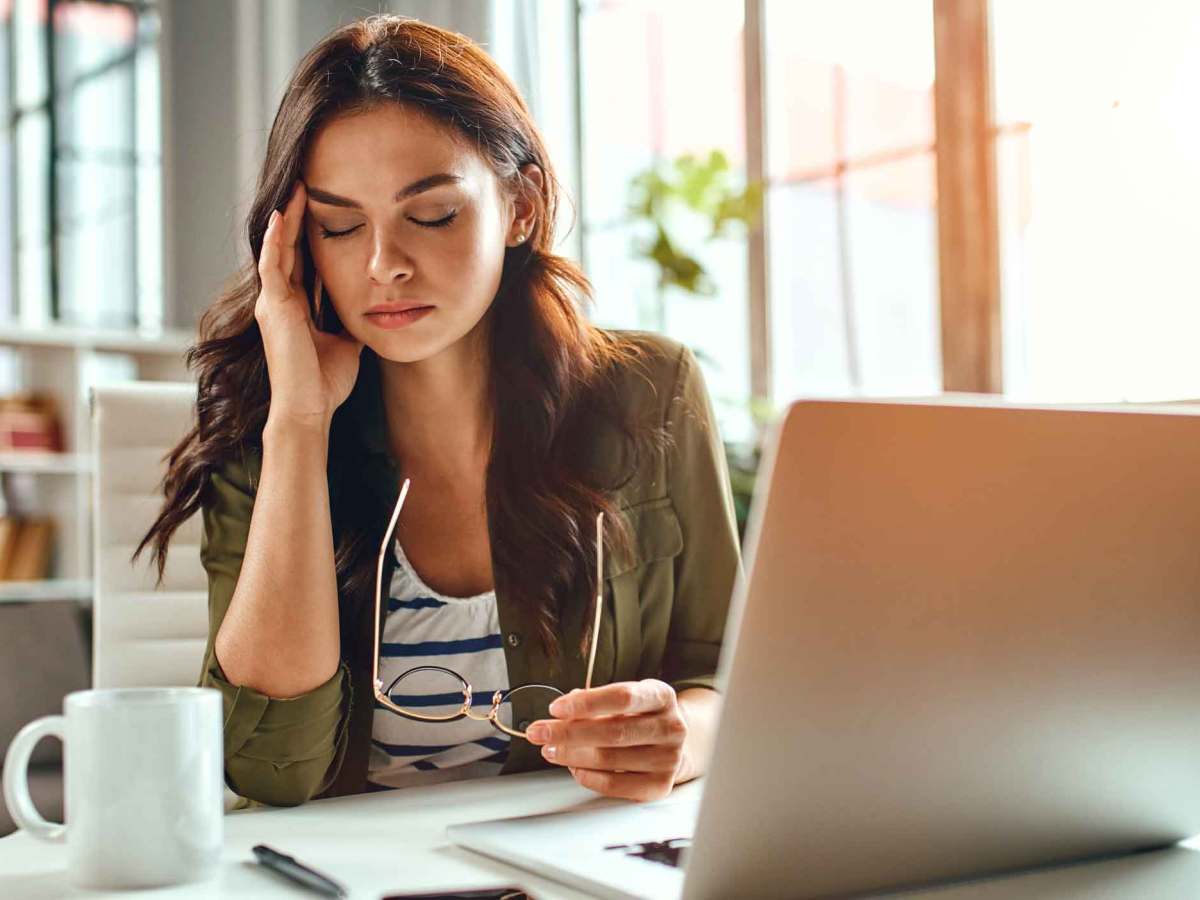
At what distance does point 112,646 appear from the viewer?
143cm

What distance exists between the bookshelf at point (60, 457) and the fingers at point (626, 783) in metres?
3.97

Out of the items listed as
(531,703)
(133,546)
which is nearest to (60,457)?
(133,546)

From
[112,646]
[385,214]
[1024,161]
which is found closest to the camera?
[385,214]

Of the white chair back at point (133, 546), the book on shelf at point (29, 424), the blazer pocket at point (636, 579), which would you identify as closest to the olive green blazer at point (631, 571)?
the blazer pocket at point (636, 579)

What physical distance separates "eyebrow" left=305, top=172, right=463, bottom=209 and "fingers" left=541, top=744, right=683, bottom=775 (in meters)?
0.54

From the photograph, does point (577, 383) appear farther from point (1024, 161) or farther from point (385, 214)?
point (1024, 161)

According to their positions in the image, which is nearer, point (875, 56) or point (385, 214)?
point (385, 214)

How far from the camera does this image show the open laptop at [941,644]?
51cm

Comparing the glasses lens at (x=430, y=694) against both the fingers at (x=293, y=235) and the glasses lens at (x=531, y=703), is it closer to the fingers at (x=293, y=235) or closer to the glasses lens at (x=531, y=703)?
the glasses lens at (x=531, y=703)

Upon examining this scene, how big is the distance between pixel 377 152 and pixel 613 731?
59 cm

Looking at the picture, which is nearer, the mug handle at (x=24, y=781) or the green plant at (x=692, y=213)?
the mug handle at (x=24, y=781)

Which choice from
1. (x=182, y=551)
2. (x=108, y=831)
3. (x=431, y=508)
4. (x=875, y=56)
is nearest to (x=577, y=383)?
(x=431, y=508)

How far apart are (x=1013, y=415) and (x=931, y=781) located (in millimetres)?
176

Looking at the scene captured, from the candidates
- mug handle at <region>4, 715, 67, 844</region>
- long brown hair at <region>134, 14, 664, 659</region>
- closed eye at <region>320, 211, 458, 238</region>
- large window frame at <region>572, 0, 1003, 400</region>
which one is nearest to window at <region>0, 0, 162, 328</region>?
large window frame at <region>572, 0, 1003, 400</region>
